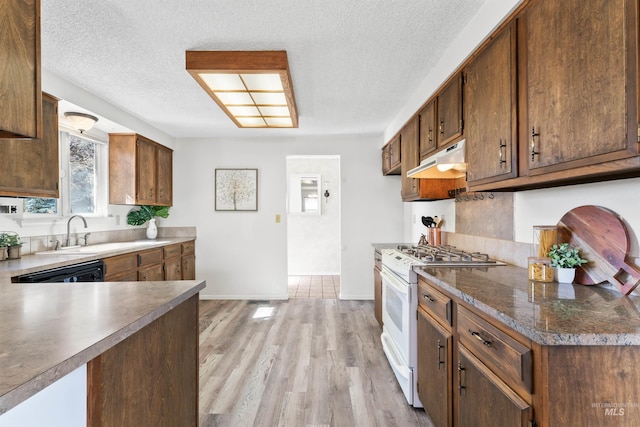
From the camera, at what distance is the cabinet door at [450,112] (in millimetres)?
2062

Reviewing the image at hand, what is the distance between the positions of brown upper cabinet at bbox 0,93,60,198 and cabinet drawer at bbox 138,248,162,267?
999 mm

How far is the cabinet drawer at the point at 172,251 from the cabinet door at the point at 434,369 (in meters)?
3.12

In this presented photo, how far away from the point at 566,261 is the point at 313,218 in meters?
5.32

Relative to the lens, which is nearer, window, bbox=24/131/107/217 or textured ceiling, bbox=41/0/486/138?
textured ceiling, bbox=41/0/486/138

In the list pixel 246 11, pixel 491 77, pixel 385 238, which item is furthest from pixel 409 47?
pixel 385 238

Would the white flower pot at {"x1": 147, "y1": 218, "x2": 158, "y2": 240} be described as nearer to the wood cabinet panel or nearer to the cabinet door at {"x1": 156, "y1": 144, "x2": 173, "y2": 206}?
the cabinet door at {"x1": 156, "y1": 144, "x2": 173, "y2": 206}

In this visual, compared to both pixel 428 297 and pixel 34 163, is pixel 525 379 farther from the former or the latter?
pixel 34 163

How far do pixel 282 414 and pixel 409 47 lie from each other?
8.39 ft

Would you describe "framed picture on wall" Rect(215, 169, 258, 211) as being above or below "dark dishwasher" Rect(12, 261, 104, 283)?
above

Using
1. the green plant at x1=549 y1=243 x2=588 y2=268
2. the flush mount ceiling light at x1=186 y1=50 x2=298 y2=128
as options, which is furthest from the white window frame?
the green plant at x1=549 y1=243 x2=588 y2=268

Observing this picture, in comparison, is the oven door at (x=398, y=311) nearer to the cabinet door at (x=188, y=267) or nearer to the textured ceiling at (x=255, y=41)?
the textured ceiling at (x=255, y=41)

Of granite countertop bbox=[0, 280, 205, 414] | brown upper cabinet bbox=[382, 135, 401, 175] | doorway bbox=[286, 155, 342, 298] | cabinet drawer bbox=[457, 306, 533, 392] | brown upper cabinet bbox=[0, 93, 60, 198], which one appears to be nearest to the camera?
granite countertop bbox=[0, 280, 205, 414]

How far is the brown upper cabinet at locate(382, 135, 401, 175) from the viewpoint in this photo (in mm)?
3649

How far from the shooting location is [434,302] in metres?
1.74
